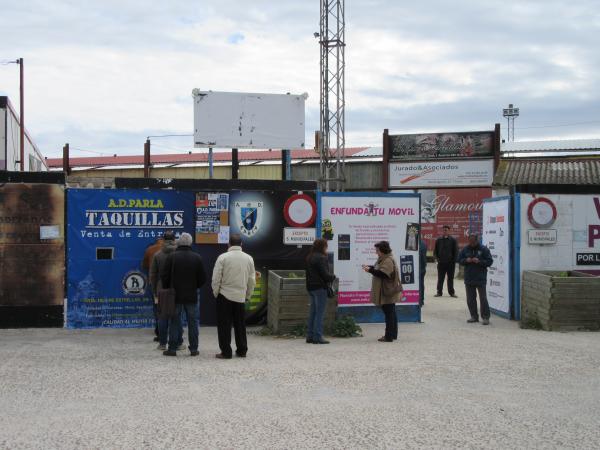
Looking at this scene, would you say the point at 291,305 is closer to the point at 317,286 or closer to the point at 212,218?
the point at 317,286

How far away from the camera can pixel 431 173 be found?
42156 mm

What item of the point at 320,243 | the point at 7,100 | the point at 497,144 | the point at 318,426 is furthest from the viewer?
the point at 497,144

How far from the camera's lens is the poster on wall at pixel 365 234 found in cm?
1331

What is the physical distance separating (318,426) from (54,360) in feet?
15.1

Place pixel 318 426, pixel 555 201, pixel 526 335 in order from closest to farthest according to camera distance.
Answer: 1. pixel 318 426
2. pixel 526 335
3. pixel 555 201

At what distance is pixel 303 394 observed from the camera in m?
7.59

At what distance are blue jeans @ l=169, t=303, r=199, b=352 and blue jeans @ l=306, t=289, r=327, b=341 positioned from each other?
1947mm

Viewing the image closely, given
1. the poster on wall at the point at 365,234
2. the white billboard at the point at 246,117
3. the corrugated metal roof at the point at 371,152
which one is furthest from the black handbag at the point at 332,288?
the corrugated metal roof at the point at 371,152

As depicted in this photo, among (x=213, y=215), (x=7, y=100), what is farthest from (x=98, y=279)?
(x=7, y=100)

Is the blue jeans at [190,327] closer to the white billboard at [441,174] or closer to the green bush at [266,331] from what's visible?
the green bush at [266,331]

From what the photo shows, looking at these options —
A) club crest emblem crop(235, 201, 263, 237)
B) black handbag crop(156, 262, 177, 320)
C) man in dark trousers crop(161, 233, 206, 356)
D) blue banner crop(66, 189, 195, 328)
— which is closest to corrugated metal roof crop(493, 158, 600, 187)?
club crest emblem crop(235, 201, 263, 237)

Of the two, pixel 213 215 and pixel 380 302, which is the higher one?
pixel 213 215

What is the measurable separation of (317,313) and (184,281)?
2210mm

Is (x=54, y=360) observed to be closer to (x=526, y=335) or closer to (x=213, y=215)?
(x=213, y=215)
